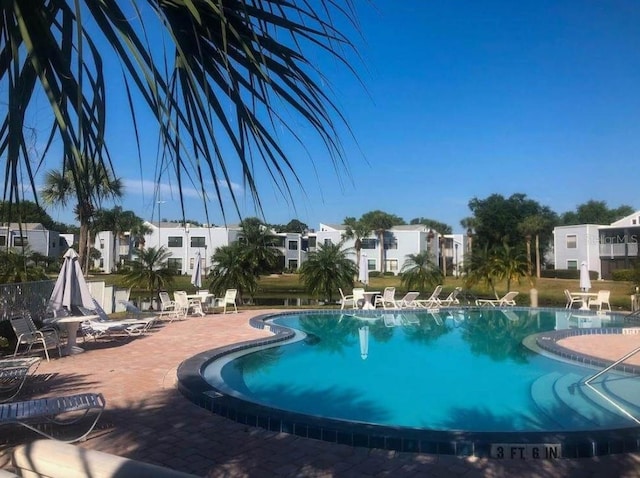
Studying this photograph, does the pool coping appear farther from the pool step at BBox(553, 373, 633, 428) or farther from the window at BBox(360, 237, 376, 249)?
the window at BBox(360, 237, 376, 249)

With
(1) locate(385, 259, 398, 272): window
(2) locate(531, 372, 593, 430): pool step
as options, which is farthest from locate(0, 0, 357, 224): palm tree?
(1) locate(385, 259, 398, 272): window

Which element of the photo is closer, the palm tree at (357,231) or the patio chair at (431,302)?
the patio chair at (431,302)

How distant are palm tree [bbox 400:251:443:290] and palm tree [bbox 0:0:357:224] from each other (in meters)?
25.7

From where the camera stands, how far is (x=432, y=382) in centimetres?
912

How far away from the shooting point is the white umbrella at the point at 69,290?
31.8ft

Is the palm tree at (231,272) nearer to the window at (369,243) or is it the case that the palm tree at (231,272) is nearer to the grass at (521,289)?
the grass at (521,289)

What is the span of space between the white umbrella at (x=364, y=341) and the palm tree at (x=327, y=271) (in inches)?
323

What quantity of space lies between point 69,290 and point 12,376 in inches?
141

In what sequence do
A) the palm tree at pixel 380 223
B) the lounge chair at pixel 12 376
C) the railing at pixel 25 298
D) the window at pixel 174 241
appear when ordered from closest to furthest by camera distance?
the lounge chair at pixel 12 376
the railing at pixel 25 298
the window at pixel 174 241
the palm tree at pixel 380 223

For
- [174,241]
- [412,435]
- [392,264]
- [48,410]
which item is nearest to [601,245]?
[392,264]

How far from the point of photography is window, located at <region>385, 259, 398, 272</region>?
61.1 m

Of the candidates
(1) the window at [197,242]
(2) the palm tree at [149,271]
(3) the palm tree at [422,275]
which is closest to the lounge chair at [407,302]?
(3) the palm tree at [422,275]

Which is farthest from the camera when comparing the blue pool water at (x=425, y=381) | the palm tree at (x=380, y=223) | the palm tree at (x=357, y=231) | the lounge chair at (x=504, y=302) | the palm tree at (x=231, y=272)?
the palm tree at (x=380, y=223)

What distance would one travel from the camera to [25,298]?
1221 centimetres
